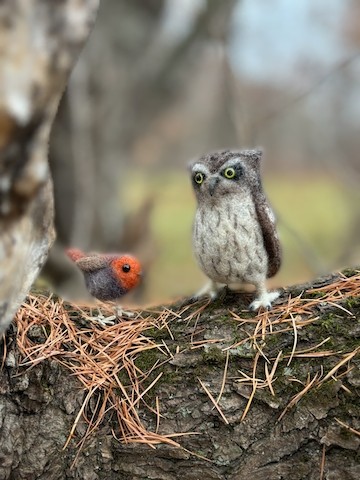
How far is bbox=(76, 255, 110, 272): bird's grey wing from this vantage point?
225 centimetres

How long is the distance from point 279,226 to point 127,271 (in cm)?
561

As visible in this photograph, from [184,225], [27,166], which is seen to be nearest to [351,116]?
[184,225]

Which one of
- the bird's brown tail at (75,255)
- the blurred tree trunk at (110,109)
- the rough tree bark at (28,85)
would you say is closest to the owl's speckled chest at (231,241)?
the bird's brown tail at (75,255)

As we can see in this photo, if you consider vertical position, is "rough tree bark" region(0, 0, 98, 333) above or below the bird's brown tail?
above

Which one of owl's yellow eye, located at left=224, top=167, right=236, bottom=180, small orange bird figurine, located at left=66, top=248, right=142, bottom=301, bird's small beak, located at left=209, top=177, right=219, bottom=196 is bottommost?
small orange bird figurine, located at left=66, top=248, right=142, bottom=301

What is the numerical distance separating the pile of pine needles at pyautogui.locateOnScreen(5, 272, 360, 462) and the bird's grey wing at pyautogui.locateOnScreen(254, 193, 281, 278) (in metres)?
0.18

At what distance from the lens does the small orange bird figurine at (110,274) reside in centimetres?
218

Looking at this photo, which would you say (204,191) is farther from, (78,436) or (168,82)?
(168,82)

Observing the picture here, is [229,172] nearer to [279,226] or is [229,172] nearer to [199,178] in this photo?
[199,178]

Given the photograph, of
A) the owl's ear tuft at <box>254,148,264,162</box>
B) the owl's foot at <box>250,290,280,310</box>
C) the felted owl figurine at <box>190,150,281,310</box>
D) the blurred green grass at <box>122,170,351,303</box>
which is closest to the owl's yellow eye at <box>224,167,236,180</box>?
the felted owl figurine at <box>190,150,281,310</box>

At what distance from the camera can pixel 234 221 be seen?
6.21 ft

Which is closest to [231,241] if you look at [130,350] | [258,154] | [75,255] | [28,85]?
[258,154]

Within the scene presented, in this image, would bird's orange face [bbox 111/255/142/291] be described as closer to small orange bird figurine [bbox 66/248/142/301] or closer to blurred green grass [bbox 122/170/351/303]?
small orange bird figurine [bbox 66/248/142/301]

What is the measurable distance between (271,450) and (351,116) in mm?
12236
